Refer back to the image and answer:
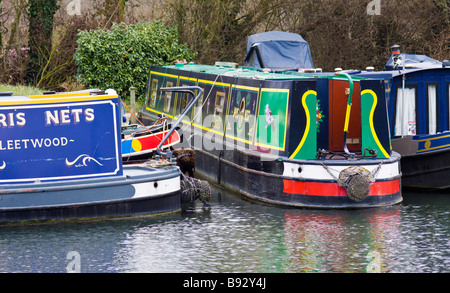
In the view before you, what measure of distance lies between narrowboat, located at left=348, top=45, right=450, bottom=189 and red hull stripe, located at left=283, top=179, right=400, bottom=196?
5.90ft

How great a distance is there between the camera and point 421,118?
1456 cm

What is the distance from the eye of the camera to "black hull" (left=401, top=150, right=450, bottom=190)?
14031mm

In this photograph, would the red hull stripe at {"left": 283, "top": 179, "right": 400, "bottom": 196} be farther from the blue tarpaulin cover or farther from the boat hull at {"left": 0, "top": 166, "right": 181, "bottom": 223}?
the blue tarpaulin cover

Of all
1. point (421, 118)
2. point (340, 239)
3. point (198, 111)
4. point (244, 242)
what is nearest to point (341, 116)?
point (421, 118)

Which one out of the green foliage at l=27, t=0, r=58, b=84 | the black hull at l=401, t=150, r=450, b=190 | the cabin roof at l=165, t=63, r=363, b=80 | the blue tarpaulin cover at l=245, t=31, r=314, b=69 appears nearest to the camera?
→ the cabin roof at l=165, t=63, r=363, b=80

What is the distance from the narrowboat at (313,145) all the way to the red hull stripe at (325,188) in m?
0.02

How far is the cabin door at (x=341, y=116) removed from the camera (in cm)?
1291

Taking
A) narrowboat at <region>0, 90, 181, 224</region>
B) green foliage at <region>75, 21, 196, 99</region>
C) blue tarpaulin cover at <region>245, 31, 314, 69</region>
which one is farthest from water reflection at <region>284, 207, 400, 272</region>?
green foliage at <region>75, 21, 196, 99</region>

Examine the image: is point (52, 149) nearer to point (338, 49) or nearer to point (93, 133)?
point (93, 133)

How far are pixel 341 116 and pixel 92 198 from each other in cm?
443

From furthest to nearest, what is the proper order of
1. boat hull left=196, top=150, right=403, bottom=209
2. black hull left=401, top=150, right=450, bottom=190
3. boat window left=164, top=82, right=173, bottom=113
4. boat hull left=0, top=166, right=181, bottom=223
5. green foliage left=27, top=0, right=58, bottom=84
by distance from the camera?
green foliage left=27, top=0, right=58, bottom=84, boat window left=164, top=82, right=173, bottom=113, black hull left=401, top=150, right=450, bottom=190, boat hull left=196, top=150, right=403, bottom=209, boat hull left=0, top=166, right=181, bottom=223

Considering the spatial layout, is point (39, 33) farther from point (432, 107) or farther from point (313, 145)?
point (313, 145)
